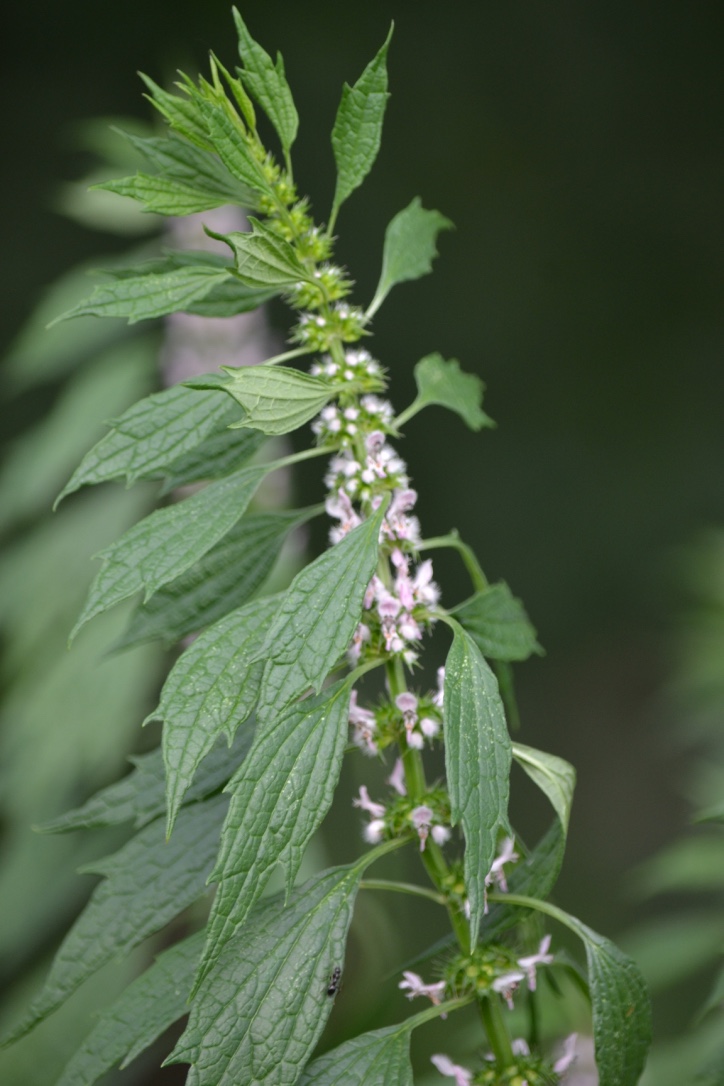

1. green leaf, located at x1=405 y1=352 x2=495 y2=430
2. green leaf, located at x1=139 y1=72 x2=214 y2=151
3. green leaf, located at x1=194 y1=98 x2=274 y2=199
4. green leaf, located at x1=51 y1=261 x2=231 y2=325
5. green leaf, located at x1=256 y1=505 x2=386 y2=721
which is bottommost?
green leaf, located at x1=256 y1=505 x2=386 y2=721

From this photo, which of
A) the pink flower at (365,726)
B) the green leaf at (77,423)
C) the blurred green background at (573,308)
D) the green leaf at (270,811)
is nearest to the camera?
the green leaf at (270,811)

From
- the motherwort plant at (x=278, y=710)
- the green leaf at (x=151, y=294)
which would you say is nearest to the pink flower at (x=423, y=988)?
the motherwort plant at (x=278, y=710)

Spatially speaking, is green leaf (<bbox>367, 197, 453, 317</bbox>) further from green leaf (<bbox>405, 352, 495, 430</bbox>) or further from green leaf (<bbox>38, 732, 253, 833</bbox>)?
green leaf (<bbox>38, 732, 253, 833</bbox>)

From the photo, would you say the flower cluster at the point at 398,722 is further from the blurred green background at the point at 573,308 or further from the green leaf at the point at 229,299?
the blurred green background at the point at 573,308

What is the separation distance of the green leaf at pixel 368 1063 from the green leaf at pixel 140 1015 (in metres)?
0.07

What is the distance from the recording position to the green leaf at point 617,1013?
431mm

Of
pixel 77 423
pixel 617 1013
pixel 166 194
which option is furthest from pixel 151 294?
pixel 77 423

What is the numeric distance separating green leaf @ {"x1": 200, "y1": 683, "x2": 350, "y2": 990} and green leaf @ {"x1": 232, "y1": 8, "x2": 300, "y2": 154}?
25 cm

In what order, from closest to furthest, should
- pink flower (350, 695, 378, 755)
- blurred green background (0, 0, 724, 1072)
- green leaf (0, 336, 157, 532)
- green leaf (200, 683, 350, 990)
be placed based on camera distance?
green leaf (200, 683, 350, 990), pink flower (350, 695, 378, 755), green leaf (0, 336, 157, 532), blurred green background (0, 0, 724, 1072)

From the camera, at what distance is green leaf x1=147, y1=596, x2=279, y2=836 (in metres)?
0.38

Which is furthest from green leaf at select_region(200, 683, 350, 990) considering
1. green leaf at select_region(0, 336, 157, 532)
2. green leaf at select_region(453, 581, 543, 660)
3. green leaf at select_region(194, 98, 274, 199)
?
green leaf at select_region(0, 336, 157, 532)

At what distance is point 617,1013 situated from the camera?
1.44 feet

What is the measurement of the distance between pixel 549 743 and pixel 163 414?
2196 mm

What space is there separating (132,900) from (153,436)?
21 centimetres
